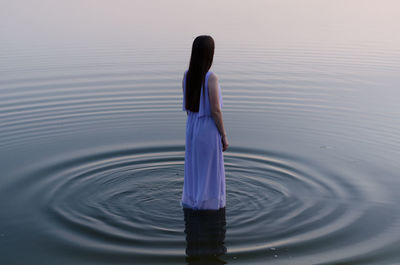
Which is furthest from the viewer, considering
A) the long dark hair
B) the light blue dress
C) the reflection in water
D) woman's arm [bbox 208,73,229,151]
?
the light blue dress

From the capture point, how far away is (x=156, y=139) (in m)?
11.3

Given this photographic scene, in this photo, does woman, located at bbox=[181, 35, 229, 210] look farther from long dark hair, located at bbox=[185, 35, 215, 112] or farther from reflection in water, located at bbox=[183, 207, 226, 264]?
reflection in water, located at bbox=[183, 207, 226, 264]

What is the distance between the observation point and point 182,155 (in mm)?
10125

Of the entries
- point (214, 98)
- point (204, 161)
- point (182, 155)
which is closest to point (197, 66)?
point (214, 98)

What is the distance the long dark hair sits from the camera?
21.2ft

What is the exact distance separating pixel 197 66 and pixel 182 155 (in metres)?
3.78

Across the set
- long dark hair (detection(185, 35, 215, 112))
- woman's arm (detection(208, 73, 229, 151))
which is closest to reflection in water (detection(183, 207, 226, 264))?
woman's arm (detection(208, 73, 229, 151))

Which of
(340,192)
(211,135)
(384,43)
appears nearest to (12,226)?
(211,135)

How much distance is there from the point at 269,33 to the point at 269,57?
848 cm

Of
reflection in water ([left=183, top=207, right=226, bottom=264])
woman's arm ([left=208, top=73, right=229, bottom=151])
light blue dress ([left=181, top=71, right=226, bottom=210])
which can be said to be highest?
woman's arm ([left=208, top=73, right=229, bottom=151])

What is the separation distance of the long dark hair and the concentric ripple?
5.80 feet

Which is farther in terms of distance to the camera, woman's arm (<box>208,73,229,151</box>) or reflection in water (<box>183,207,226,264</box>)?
woman's arm (<box>208,73,229,151</box>)

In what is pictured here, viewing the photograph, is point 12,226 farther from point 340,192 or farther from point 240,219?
point 340,192

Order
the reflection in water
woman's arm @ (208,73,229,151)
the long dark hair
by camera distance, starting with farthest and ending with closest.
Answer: woman's arm @ (208,73,229,151), the long dark hair, the reflection in water
